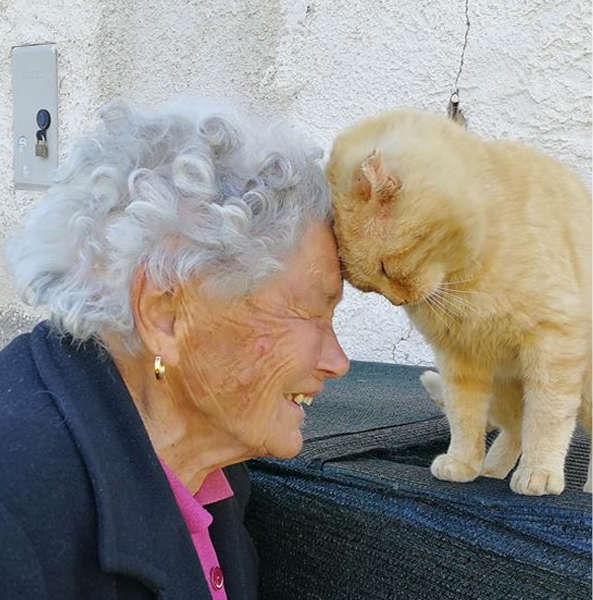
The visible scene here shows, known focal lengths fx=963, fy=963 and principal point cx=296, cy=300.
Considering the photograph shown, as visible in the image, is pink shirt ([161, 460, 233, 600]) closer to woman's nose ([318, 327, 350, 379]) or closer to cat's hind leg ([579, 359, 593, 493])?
woman's nose ([318, 327, 350, 379])

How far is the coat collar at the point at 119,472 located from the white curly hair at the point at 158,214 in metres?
0.04

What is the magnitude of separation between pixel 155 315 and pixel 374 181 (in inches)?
14.1

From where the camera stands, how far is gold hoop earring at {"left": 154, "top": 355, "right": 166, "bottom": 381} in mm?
1201

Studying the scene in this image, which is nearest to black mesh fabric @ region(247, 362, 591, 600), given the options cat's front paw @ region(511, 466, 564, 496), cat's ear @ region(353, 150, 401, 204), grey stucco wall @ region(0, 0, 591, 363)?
cat's front paw @ region(511, 466, 564, 496)

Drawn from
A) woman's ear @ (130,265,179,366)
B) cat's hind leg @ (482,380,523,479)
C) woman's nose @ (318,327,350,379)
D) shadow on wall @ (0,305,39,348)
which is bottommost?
shadow on wall @ (0,305,39,348)

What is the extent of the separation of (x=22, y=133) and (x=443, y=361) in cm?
226

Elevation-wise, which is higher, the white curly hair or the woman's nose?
the white curly hair

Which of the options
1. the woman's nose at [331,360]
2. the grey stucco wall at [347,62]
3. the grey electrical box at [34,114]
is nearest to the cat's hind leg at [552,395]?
the woman's nose at [331,360]

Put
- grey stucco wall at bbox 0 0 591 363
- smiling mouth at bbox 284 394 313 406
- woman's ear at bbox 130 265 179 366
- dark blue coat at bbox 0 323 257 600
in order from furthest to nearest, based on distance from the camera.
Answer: grey stucco wall at bbox 0 0 591 363
smiling mouth at bbox 284 394 313 406
woman's ear at bbox 130 265 179 366
dark blue coat at bbox 0 323 257 600

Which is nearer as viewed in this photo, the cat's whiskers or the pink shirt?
the pink shirt

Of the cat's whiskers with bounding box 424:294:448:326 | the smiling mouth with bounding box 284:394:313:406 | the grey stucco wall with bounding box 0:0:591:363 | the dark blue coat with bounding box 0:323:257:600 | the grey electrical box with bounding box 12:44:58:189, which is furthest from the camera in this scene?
the grey electrical box with bounding box 12:44:58:189

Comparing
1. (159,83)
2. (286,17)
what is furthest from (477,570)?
(159,83)

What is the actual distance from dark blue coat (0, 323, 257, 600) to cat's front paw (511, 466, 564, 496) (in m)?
0.42

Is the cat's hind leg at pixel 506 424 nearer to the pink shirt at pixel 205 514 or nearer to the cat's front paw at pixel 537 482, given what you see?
the cat's front paw at pixel 537 482
